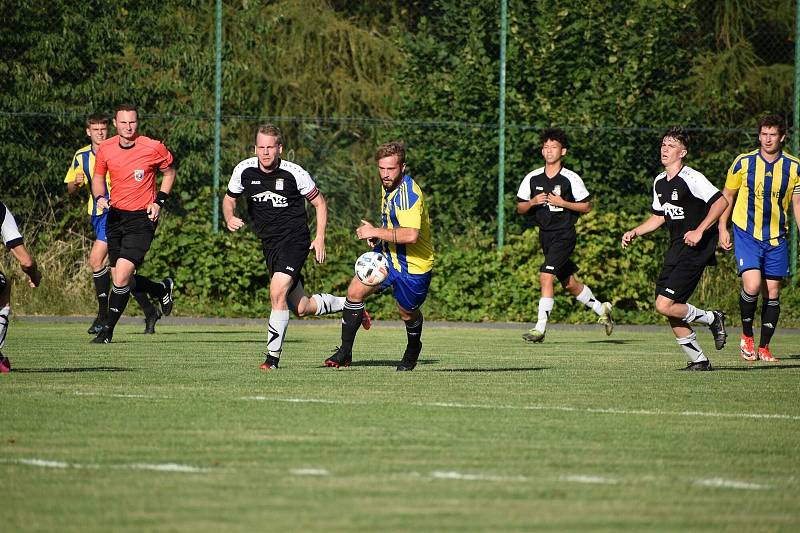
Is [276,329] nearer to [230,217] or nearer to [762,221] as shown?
[230,217]

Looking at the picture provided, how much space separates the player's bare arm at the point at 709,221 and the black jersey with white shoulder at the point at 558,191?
4.33 metres

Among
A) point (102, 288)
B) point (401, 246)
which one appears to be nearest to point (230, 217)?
point (401, 246)

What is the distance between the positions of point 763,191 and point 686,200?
1.73 metres

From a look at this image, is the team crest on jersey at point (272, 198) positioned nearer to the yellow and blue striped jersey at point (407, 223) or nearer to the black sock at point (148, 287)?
the yellow and blue striped jersey at point (407, 223)

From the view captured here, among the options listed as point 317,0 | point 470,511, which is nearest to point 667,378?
point 470,511

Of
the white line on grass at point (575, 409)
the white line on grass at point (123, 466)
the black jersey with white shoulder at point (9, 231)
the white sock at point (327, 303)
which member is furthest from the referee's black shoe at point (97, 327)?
the white line on grass at point (123, 466)

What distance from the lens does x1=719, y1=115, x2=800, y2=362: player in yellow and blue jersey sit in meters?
14.2

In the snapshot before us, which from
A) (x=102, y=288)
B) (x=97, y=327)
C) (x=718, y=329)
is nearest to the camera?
(x=718, y=329)

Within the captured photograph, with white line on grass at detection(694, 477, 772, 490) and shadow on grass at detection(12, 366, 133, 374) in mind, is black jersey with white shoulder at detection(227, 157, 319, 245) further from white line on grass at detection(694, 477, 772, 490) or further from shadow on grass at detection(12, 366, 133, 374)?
white line on grass at detection(694, 477, 772, 490)

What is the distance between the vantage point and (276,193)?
41.6ft

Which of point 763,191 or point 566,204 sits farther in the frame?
point 566,204

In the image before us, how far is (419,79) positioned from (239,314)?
543 cm

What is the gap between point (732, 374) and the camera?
12.6 m

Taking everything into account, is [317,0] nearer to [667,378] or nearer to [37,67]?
[37,67]
